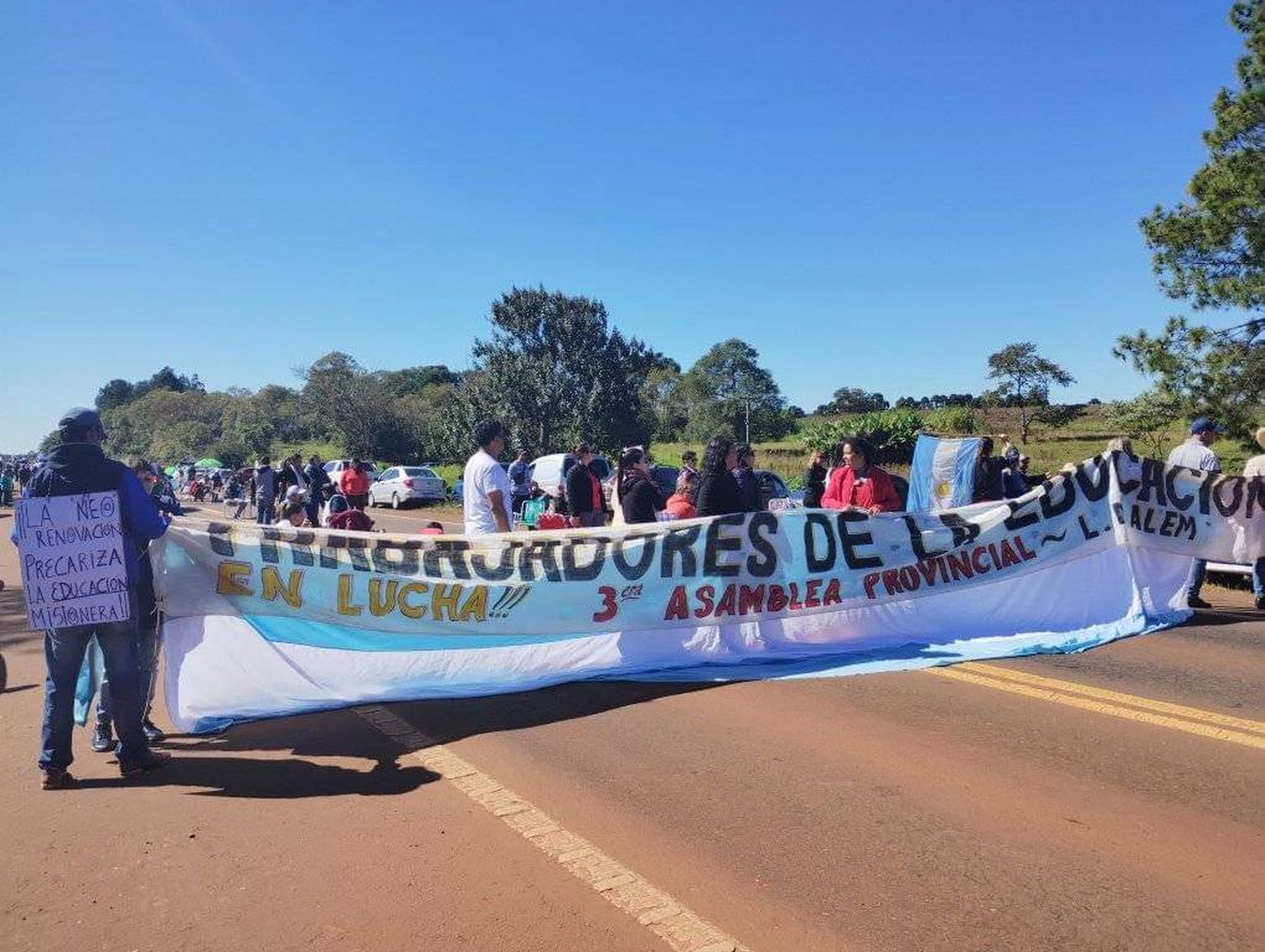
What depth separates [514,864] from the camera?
3623mm

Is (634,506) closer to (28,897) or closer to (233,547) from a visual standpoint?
(233,547)

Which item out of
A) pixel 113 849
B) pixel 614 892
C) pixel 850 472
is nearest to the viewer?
pixel 614 892

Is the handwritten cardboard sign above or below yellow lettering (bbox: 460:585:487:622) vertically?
above

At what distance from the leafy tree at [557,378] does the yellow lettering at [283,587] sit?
47541mm

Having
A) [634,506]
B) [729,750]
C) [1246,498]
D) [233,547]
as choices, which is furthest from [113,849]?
[1246,498]

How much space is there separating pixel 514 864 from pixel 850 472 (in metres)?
5.48

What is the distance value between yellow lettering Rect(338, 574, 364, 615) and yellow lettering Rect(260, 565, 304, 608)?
25 cm

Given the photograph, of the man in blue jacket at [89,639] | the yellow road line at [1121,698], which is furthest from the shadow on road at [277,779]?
the yellow road line at [1121,698]

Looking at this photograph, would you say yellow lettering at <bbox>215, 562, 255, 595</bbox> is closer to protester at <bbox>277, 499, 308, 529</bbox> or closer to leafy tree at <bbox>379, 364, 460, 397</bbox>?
protester at <bbox>277, 499, 308, 529</bbox>

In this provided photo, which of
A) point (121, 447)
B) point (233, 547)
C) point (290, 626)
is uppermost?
point (121, 447)

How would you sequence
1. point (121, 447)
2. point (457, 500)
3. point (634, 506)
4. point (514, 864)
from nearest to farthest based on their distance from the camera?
point (514, 864), point (634, 506), point (457, 500), point (121, 447)

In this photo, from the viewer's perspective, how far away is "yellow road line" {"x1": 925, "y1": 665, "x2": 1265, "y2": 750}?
4.95 m

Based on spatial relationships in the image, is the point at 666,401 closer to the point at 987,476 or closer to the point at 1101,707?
the point at 987,476

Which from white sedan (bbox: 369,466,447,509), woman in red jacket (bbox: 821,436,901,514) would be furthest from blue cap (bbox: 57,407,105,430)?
white sedan (bbox: 369,466,447,509)
